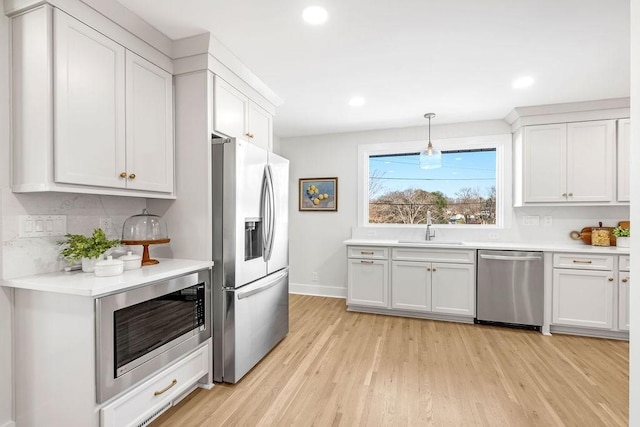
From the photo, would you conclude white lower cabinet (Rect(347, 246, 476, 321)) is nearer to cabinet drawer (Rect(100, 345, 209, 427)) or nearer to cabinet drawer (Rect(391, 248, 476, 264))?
cabinet drawer (Rect(391, 248, 476, 264))

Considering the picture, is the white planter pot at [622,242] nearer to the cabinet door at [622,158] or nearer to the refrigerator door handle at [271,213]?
the cabinet door at [622,158]

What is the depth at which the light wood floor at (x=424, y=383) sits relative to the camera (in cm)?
193

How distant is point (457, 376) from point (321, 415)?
1145mm

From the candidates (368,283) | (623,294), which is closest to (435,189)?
(368,283)

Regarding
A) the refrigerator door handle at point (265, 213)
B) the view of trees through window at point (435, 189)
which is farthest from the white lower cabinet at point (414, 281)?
the refrigerator door handle at point (265, 213)

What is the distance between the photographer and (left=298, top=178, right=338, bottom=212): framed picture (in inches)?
183

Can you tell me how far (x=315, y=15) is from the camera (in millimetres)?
1959

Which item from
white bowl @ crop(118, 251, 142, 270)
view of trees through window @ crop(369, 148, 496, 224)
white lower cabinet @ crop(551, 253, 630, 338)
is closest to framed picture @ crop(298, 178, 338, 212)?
view of trees through window @ crop(369, 148, 496, 224)

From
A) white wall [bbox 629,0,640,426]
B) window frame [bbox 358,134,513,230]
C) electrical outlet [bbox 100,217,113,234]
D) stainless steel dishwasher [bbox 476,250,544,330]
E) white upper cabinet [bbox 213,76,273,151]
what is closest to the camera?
white wall [bbox 629,0,640,426]

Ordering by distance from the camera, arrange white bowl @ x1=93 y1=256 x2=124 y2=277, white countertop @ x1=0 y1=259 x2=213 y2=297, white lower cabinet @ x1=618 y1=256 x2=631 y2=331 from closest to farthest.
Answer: white countertop @ x1=0 y1=259 x2=213 y2=297 < white bowl @ x1=93 y1=256 x2=124 y2=277 < white lower cabinet @ x1=618 y1=256 x2=631 y2=331

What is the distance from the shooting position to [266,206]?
259cm

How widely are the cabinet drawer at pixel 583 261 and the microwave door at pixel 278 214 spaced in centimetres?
282

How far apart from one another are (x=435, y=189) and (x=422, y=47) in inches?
92.3

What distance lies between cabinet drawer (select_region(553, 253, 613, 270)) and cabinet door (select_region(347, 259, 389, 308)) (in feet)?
5.79
